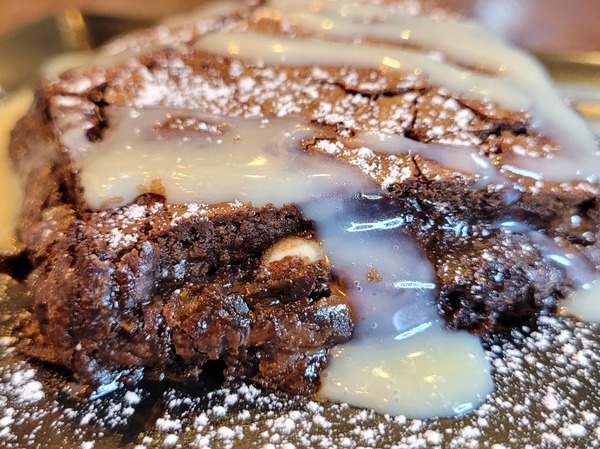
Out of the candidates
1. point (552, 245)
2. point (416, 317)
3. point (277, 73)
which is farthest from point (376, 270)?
point (277, 73)

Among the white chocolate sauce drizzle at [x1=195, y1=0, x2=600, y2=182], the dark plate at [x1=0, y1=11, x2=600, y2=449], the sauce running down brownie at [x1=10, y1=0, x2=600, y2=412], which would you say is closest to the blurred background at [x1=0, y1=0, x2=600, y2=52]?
the white chocolate sauce drizzle at [x1=195, y1=0, x2=600, y2=182]

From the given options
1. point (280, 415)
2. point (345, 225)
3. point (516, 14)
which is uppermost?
point (516, 14)

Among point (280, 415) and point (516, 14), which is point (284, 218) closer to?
point (280, 415)

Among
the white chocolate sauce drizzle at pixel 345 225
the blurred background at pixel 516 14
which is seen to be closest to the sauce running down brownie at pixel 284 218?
the white chocolate sauce drizzle at pixel 345 225

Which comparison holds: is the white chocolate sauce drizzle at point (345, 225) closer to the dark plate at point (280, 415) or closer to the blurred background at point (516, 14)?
the dark plate at point (280, 415)

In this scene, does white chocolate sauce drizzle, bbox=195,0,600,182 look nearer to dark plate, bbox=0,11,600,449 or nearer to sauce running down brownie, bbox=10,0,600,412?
sauce running down brownie, bbox=10,0,600,412

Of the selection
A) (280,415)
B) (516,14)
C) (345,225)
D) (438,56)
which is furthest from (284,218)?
(516,14)

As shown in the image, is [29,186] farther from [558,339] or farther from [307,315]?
[558,339]
